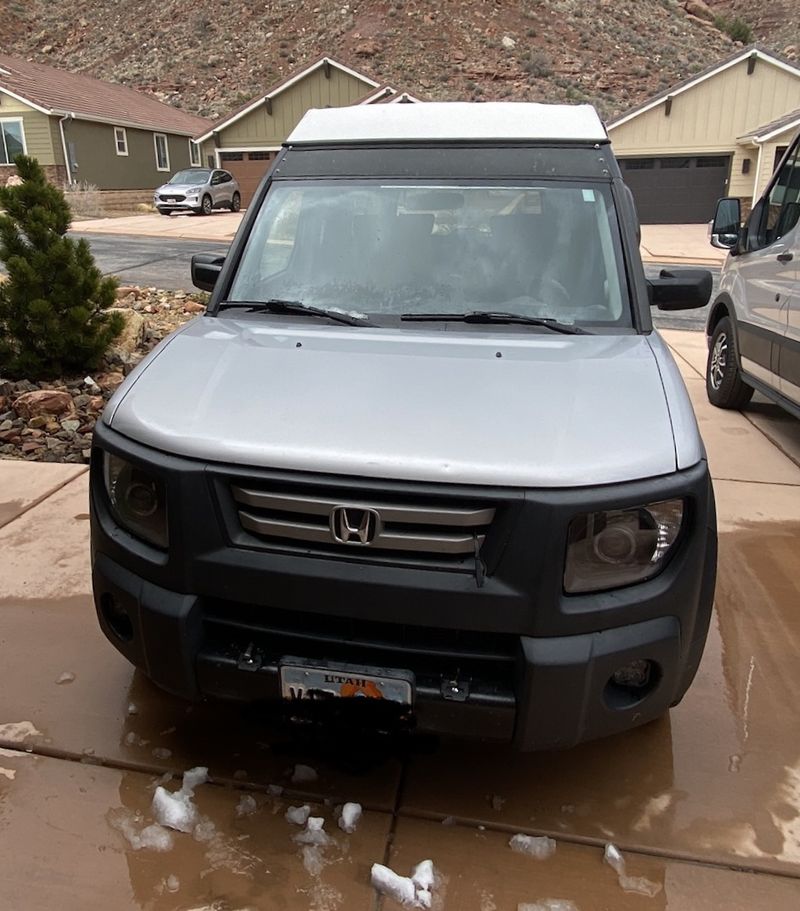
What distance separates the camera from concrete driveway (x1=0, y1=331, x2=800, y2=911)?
2316 mm

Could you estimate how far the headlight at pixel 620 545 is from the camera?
7.12ft

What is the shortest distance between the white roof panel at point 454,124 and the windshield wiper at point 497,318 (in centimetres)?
97

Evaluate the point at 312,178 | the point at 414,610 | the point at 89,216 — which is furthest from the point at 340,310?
the point at 89,216

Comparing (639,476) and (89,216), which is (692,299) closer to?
(639,476)

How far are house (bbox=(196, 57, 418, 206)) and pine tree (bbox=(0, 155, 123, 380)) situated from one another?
3031 centimetres

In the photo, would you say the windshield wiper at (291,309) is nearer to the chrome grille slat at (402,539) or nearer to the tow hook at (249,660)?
the chrome grille slat at (402,539)

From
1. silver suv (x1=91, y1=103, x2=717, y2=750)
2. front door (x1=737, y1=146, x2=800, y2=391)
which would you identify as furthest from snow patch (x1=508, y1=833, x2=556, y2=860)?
front door (x1=737, y1=146, x2=800, y2=391)

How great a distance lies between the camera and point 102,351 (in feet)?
22.3

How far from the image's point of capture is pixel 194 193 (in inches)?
1130

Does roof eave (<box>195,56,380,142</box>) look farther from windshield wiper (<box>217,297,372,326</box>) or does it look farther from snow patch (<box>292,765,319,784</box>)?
snow patch (<box>292,765,319,784</box>)

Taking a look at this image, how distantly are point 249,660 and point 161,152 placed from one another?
134 ft

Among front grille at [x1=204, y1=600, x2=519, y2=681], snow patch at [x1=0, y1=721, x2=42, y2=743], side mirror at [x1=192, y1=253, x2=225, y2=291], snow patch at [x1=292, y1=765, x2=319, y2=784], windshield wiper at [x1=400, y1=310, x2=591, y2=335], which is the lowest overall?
snow patch at [x1=292, y1=765, x2=319, y2=784]

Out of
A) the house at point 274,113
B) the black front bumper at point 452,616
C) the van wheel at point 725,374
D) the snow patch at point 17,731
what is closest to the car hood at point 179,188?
the house at point 274,113

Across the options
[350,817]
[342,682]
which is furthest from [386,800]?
[342,682]
